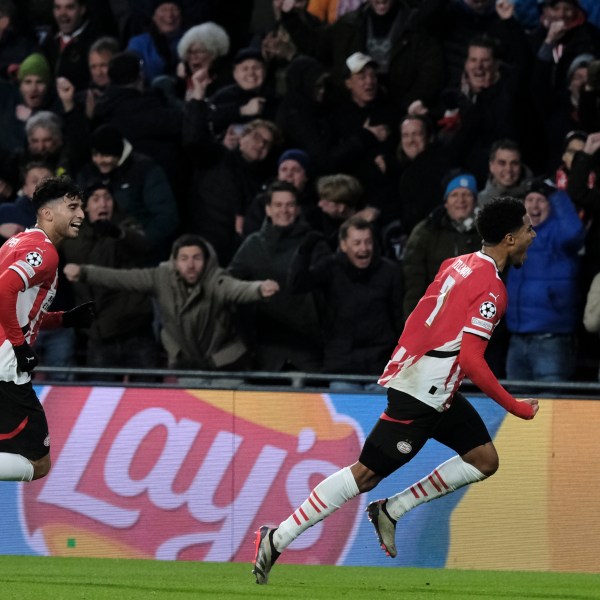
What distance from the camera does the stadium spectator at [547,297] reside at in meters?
11.3

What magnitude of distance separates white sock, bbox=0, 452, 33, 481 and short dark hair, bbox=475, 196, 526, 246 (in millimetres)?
2881

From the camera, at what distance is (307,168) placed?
42.1 feet

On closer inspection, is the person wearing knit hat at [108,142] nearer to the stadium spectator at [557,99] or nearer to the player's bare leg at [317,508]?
the stadium spectator at [557,99]

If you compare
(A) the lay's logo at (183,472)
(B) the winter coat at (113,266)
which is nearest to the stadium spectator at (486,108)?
(B) the winter coat at (113,266)

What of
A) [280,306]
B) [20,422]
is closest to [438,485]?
[20,422]

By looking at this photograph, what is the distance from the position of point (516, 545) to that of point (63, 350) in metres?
4.07

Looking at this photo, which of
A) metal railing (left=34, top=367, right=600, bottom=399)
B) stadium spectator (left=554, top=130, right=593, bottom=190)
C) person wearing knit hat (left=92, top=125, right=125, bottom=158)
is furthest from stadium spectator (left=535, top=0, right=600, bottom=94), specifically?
person wearing knit hat (left=92, top=125, right=125, bottom=158)

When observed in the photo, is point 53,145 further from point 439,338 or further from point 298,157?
point 439,338

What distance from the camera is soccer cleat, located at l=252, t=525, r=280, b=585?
8.50 meters

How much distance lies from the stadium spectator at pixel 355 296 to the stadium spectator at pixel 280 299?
0.18m

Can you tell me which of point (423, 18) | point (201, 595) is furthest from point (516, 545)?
point (423, 18)

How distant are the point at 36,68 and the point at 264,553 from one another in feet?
24.1

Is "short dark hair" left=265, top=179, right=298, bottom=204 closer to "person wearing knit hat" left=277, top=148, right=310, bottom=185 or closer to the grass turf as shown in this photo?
"person wearing knit hat" left=277, top=148, right=310, bottom=185

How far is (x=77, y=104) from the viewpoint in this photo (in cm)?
1423
